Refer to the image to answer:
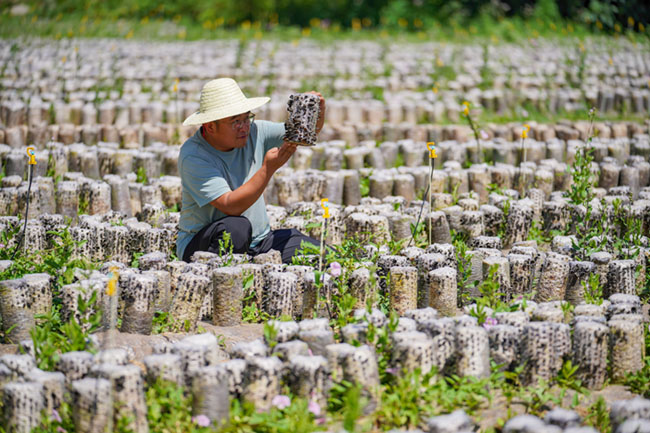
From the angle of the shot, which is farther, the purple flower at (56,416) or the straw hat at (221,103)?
the straw hat at (221,103)

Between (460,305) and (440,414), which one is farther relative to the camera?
(460,305)

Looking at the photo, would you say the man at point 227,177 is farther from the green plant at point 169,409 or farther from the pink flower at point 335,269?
the green plant at point 169,409

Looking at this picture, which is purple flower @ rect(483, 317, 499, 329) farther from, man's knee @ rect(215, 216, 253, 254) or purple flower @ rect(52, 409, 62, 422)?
purple flower @ rect(52, 409, 62, 422)

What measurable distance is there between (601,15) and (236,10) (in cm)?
760

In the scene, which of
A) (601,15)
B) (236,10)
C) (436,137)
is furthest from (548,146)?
(236,10)

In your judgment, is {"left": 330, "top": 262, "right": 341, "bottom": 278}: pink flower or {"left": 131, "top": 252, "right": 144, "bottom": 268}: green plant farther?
{"left": 131, "top": 252, "right": 144, "bottom": 268}: green plant

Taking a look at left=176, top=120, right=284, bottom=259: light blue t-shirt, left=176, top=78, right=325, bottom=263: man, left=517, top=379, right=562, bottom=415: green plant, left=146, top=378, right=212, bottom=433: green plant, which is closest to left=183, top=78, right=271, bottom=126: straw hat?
left=176, top=78, right=325, bottom=263: man

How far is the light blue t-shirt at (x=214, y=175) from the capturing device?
466 centimetres

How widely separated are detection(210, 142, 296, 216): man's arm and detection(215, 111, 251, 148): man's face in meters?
0.33

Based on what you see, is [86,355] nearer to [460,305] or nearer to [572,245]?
[460,305]

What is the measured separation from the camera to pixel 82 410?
10.4 feet

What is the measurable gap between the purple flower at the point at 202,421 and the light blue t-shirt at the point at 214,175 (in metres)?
1.66

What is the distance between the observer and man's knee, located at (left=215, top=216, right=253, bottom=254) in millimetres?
4711

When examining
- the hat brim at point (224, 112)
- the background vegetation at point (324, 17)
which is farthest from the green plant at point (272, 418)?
the background vegetation at point (324, 17)
